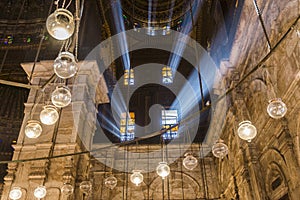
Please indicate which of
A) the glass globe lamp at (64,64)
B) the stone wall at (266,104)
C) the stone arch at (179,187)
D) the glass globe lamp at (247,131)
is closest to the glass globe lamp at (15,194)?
the glass globe lamp at (64,64)

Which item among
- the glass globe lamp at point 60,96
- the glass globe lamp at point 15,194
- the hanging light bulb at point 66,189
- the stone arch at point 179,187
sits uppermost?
the stone arch at point 179,187

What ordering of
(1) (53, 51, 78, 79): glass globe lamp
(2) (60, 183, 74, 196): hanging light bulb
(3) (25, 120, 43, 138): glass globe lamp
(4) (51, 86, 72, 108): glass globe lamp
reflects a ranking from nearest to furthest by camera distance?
(1) (53, 51, 78, 79): glass globe lamp, (4) (51, 86, 72, 108): glass globe lamp, (3) (25, 120, 43, 138): glass globe lamp, (2) (60, 183, 74, 196): hanging light bulb

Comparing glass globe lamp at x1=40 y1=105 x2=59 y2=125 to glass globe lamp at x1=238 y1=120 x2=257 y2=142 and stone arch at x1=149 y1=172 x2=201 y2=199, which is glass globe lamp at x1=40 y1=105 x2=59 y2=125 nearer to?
glass globe lamp at x1=238 y1=120 x2=257 y2=142

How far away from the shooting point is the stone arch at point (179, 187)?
9.52 meters

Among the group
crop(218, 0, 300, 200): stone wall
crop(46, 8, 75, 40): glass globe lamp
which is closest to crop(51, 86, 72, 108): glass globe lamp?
crop(46, 8, 75, 40): glass globe lamp

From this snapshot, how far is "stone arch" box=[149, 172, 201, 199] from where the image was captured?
9.52 metres

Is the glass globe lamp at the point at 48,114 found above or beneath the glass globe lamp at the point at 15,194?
above

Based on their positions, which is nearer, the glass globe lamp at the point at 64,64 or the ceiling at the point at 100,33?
the glass globe lamp at the point at 64,64

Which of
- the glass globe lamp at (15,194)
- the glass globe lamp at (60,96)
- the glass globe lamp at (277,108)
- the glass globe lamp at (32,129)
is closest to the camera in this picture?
the glass globe lamp at (60,96)

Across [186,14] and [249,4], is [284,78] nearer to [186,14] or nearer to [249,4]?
[249,4]

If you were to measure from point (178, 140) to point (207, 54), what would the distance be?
4.00m

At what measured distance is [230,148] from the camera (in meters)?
8.00

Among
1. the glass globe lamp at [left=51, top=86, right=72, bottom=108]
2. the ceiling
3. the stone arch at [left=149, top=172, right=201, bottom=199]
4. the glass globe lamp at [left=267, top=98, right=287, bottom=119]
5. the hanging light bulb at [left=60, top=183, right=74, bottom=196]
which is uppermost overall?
the ceiling

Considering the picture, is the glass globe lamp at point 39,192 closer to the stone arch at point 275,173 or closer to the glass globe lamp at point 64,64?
the glass globe lamp at point 64,64
